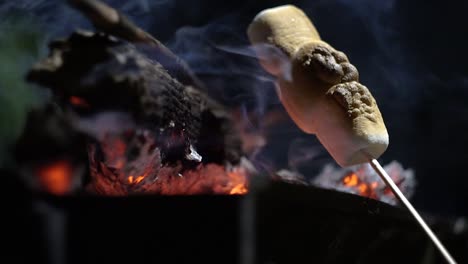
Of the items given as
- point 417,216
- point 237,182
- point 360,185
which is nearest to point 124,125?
point 237,182

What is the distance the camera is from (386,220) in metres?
2.02

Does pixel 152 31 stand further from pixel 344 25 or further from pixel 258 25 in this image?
pixel 344 25

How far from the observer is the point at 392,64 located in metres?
3.81

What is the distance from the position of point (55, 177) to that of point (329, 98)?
1200 mm

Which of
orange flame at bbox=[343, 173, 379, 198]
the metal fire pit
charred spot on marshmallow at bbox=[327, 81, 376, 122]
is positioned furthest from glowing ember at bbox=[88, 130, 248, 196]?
orange flame at bbox=[343, 173, 379, 198]

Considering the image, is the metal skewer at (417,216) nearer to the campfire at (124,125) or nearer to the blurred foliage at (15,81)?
the campfire at (124,125)

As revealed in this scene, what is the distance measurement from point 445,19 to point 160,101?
10.3ft

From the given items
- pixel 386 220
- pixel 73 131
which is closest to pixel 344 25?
pixel 386 220

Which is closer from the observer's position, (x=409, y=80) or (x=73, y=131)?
(x=73, y=131)

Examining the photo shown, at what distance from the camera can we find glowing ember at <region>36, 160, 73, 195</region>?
3.96 ft

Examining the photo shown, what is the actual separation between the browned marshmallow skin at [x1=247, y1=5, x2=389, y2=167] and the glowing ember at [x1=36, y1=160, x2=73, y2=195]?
3.81ft

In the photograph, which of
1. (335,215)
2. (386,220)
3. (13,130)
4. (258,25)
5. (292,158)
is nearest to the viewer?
(13,130)

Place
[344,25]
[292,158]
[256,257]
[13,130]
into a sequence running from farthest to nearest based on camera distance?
[344,25]
[292,158]
[256,257]
[13,130]

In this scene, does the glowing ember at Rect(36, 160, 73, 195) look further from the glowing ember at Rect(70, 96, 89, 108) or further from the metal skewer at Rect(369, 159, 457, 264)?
the metal skewer at Rect(369, 159, 457, 264)
